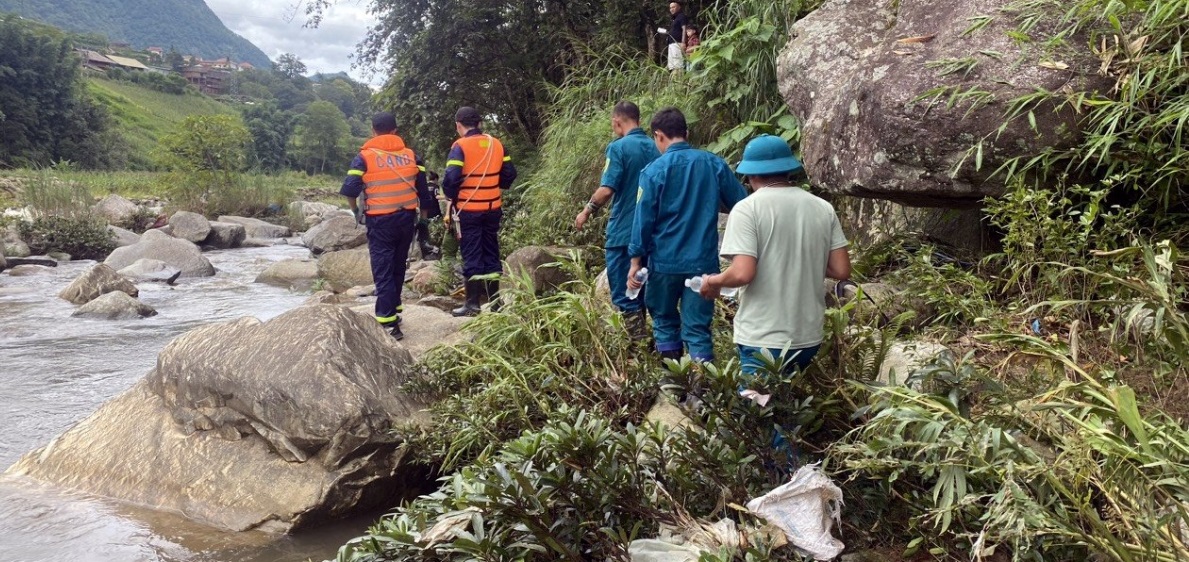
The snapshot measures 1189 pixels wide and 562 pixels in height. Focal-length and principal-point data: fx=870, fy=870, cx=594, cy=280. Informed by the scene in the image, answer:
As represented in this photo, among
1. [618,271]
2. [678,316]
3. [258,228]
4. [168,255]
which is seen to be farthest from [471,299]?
[258,228]

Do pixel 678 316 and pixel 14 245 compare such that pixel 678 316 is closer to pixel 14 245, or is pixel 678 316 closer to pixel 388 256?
pixel 388 256

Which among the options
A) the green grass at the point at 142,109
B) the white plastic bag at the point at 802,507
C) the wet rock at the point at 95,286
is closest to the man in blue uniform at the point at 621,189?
the white plastic bag at the point at 802,507

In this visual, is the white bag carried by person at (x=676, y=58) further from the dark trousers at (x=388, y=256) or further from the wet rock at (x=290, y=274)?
the wet rock at (x=290, y=274)

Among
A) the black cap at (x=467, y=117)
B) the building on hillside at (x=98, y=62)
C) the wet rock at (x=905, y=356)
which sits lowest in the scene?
the wet rock at (x=905, y=356)

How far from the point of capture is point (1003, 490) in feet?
7.77

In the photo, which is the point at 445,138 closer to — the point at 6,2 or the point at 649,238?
the point at 649,238

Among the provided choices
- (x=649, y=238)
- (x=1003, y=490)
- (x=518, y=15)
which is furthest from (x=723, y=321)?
(x=518, y=15)

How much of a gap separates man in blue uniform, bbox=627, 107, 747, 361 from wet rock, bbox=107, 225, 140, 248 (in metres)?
15.9

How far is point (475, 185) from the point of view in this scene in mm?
6977

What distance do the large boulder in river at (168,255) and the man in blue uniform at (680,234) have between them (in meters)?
12.4

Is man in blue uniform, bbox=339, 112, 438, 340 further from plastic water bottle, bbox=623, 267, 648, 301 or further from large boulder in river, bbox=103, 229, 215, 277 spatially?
large boulder in river, bbox=103, 229, 215, 277

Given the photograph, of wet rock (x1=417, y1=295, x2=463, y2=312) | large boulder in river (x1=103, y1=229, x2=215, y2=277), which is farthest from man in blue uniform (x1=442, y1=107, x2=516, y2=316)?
large boulder in river (x1=103, y1=229, x2=215, y2=277)

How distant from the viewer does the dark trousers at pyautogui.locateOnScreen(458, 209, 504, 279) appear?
7051 mm

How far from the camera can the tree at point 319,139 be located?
60844mm
